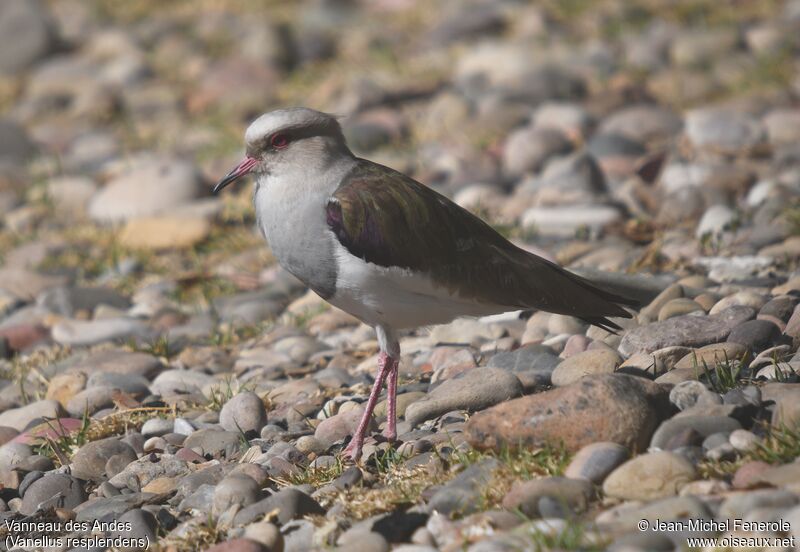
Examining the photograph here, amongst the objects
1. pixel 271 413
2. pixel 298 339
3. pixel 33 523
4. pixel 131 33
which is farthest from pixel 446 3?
pixel 33 523

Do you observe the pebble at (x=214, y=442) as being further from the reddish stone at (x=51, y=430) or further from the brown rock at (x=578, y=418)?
the brown rock at (x=578, y=418)

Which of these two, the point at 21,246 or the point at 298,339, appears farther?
the point at 21,246

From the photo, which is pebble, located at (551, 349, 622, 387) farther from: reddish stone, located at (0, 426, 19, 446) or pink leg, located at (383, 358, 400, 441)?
reddish stone, located at (0, 426, 19, 446)

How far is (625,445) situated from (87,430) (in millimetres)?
2762

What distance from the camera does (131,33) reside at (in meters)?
14.7

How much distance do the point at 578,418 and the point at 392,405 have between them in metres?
1.17

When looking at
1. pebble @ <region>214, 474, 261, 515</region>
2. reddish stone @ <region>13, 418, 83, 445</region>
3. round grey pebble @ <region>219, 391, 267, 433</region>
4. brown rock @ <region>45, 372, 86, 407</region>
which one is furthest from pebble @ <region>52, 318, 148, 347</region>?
pebble @ <region>214, 474, 261, 515</region>

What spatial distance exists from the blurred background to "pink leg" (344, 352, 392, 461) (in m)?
2.19

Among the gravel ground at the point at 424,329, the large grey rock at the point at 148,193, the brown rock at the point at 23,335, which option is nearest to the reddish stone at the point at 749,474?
Answer: the gravel ground at the point at 424,329

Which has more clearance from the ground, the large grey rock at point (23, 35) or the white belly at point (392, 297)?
the large grey rock at point (23, 35)

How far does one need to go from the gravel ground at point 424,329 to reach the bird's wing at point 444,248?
0.99 ft

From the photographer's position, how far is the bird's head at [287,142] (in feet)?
17.7

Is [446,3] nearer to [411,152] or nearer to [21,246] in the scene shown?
[411,152]

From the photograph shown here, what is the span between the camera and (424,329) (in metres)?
6.44
